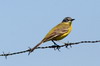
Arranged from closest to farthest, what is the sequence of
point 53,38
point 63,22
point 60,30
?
point 53,38
point 60,30
point 63,22

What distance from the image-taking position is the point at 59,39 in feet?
44.2

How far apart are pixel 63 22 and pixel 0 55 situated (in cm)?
623

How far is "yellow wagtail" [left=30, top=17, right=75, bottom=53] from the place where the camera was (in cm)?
1278

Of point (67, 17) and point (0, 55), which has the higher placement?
point (67, 17)

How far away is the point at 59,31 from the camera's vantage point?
45.4 feet

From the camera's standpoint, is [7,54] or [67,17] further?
[67,17]

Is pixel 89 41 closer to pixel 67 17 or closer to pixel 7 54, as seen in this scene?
pixel 7 54

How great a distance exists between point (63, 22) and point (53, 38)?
304 centimetres

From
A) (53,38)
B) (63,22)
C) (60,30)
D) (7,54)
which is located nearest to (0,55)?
(7,54)

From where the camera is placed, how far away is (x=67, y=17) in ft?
52.6

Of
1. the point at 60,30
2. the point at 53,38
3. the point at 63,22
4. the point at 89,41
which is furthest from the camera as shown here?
the point at 63,22

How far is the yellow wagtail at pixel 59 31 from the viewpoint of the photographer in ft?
41.9

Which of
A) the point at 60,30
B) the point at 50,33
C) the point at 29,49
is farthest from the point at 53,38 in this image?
the point at 29,49

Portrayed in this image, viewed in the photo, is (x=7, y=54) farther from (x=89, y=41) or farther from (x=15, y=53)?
(x=89, y=41)
